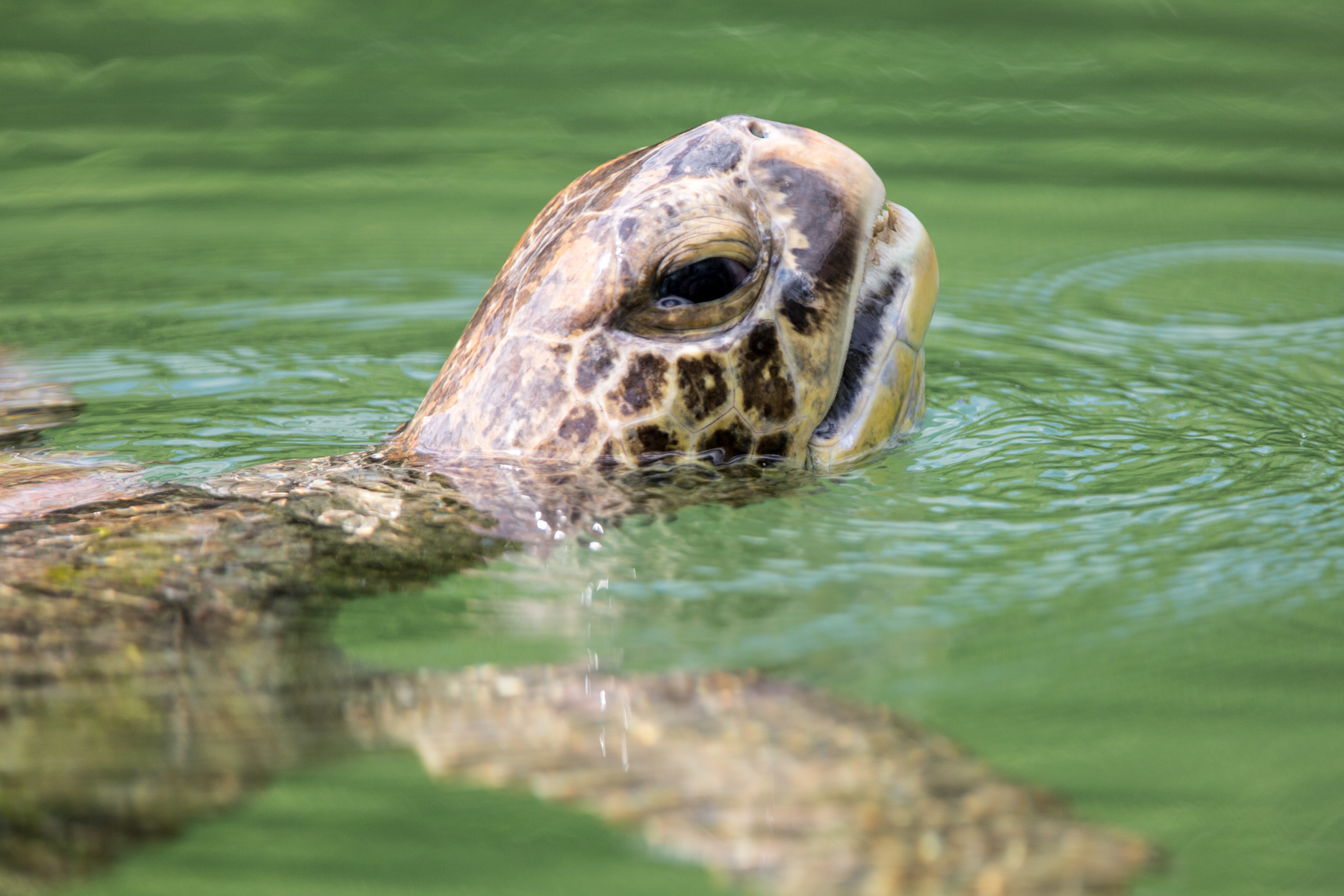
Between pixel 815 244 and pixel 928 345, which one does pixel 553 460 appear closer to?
pixel 815 244

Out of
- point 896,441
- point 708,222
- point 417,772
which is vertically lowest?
point 417,772

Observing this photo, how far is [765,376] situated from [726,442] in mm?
153

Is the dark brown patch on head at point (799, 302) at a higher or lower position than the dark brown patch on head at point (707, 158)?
lower

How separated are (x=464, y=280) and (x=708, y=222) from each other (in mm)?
2830

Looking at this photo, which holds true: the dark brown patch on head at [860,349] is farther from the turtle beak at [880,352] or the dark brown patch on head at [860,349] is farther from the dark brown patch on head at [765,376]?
the dark brown patch on head at [765,376]

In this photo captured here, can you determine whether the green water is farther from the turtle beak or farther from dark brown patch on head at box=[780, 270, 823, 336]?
dark brown patch on head at box=[780, 270, 823, 336]

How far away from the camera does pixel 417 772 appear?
1943 mm

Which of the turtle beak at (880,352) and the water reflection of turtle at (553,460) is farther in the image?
the turtle beak at (880,352)

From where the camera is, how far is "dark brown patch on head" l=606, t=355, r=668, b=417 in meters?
2.67

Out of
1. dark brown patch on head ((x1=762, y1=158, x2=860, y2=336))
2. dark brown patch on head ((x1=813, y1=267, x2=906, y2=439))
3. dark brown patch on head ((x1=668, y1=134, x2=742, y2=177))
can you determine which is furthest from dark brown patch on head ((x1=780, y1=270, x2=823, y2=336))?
dark brown patch on head ((x1=668, y1=134, x2=742, y2=177))

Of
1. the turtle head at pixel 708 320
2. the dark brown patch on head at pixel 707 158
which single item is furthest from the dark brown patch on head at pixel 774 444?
the dark brown patch on head at pixel 707 158

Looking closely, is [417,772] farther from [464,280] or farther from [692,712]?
[464,280]

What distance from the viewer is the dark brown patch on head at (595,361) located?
2682 mm

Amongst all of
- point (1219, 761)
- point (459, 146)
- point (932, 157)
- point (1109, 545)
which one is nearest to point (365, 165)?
point (459, 146)
